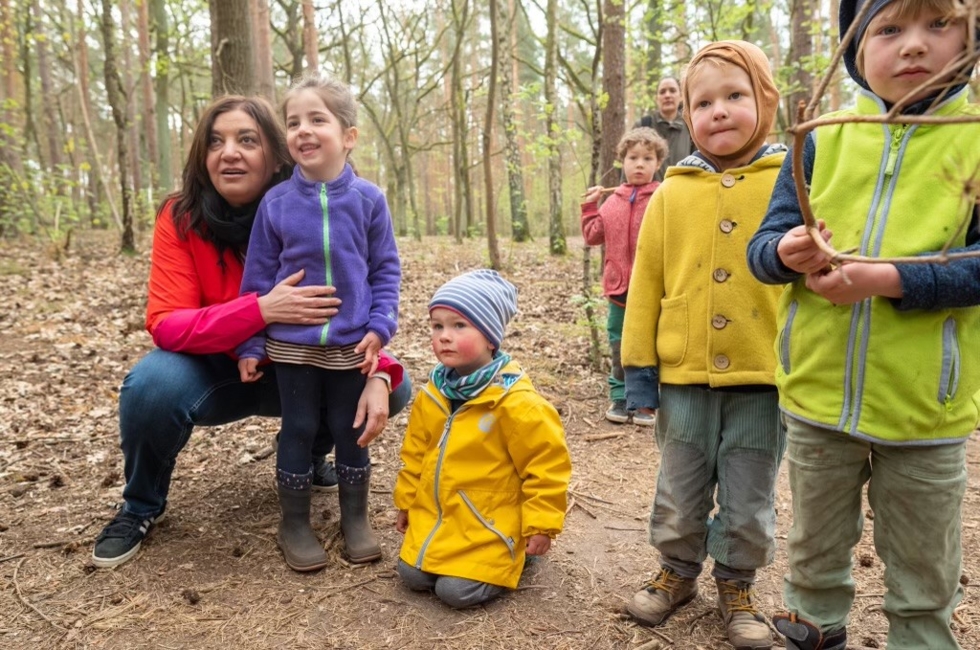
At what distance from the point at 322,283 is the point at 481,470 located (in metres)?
1.00

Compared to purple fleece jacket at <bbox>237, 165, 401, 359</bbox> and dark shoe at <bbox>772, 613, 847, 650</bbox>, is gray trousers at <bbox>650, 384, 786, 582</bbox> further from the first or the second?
purple fleece jacket at <bbox>237, 165, 401, 359</bbox>

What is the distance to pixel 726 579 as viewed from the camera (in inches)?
90.9

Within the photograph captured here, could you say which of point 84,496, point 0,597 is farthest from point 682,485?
point 84,496

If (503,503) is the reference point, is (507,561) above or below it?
below

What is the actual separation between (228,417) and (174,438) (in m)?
0.32

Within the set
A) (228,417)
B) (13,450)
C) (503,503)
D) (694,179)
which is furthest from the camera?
(13,450)

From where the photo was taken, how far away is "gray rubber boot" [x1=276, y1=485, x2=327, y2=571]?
2652 millimetres

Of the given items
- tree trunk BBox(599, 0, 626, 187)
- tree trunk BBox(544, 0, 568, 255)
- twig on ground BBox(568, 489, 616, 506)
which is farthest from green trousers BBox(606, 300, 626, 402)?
tree trunk BBox(544, 0, 568, 255)

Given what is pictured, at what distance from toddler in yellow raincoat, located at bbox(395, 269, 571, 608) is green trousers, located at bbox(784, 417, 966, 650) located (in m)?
0.82

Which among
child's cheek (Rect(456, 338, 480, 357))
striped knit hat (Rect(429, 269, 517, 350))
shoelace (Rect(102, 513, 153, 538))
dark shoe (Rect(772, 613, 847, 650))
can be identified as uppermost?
striped knit hat (Rect(429, 269, 517, 350))

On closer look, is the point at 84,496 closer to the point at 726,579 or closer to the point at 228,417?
the point at 228,417

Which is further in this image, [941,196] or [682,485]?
[682,485]

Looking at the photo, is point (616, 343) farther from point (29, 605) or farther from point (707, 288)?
point (29, 605)

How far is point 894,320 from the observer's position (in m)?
1.70
